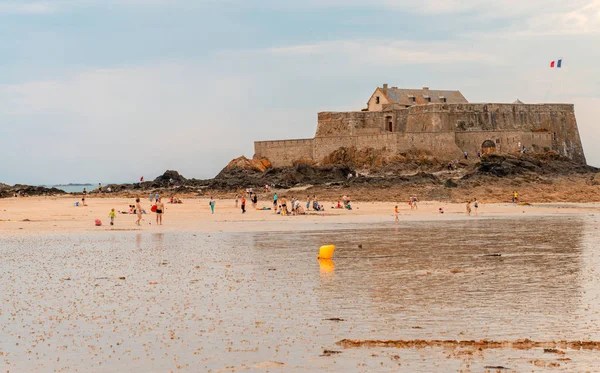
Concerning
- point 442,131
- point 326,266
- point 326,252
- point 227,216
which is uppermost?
point 442,131

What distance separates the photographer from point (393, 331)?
35.9 ft

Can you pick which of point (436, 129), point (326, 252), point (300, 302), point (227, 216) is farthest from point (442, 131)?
point (300, 302)

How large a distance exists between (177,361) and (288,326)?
2.35 metres

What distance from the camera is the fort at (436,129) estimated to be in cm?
6212

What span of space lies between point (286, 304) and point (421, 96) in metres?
58.5

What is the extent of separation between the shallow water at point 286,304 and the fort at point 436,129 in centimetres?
3923

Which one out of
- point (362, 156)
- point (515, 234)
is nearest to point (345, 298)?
point (515, 234)

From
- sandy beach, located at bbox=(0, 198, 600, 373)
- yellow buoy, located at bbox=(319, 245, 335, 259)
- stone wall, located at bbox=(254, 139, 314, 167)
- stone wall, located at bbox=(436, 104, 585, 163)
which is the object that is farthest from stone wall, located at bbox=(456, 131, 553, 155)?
yellow buoy, located at bbox=(319, 245, 335, 259)

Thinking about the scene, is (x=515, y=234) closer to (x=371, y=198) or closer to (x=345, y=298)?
(x=345, y=298)

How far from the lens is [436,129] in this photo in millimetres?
63531

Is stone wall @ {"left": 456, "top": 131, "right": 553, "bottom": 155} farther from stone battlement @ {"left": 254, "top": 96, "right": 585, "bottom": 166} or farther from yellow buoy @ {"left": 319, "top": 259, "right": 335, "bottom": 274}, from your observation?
yellow buoy @ {"left": 319, "top": 259, "right": 335, "bottom": 274}

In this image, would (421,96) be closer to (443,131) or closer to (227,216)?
(443,131)

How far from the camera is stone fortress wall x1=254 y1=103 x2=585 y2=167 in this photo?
204 feet

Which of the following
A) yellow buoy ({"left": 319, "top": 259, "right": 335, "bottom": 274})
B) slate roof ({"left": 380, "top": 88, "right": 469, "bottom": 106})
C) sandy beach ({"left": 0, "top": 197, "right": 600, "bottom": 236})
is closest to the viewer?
yellow buoy ({"left": 319, "top": 259, "right": 335, "bottom": 274})
